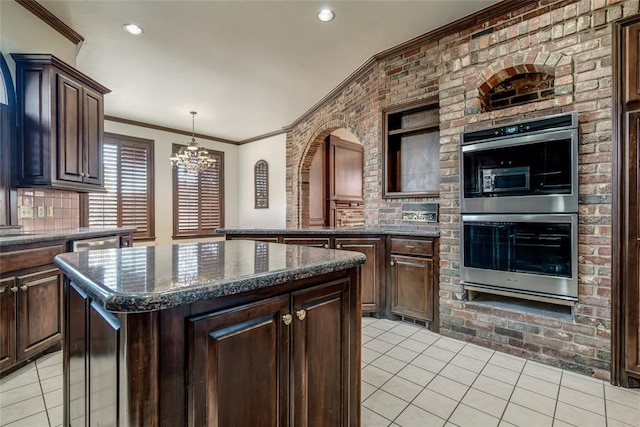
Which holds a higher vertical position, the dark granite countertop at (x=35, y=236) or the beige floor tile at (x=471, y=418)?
the dark granite countertop at (x=35, y=236)

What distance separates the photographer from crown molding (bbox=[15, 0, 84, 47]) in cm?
255

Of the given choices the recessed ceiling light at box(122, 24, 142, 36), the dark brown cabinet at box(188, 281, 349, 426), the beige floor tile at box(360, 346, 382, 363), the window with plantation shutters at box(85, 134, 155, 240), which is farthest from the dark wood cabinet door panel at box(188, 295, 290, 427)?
the window with plantation shutters at box(85, 134, 155, 240)

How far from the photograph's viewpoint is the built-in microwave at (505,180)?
2378mm

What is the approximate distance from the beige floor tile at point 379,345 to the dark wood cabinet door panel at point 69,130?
312 cm

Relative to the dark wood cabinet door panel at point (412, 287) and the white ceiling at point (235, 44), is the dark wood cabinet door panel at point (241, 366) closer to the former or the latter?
the dark wood cabinet door panel at point (412, 287)

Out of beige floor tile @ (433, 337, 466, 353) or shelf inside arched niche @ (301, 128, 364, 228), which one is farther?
shelf inside arched niche @ (301, 128, 364, 228)

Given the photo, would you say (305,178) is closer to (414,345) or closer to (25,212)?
(414,345)

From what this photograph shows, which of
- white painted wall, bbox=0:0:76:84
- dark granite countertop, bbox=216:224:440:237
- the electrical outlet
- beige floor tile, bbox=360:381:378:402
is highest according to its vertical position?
white painted wall, bbox=0:0:76:84

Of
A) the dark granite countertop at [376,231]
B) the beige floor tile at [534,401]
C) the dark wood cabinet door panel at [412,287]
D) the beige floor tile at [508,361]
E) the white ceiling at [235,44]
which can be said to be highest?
the white ceiling at [235,44]

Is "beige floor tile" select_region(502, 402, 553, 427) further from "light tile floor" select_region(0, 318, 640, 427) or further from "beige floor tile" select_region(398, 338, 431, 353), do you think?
"beige floor tile" select_region(398, 338, 431, 353)

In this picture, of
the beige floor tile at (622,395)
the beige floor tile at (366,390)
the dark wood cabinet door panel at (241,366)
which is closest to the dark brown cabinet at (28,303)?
the dark wood cabinet door panel at (241,366)

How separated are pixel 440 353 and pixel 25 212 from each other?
3730 mm

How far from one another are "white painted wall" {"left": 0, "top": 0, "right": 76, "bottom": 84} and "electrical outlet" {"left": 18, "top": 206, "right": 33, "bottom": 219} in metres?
1.10

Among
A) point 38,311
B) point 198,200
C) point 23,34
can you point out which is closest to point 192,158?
point 198,200
